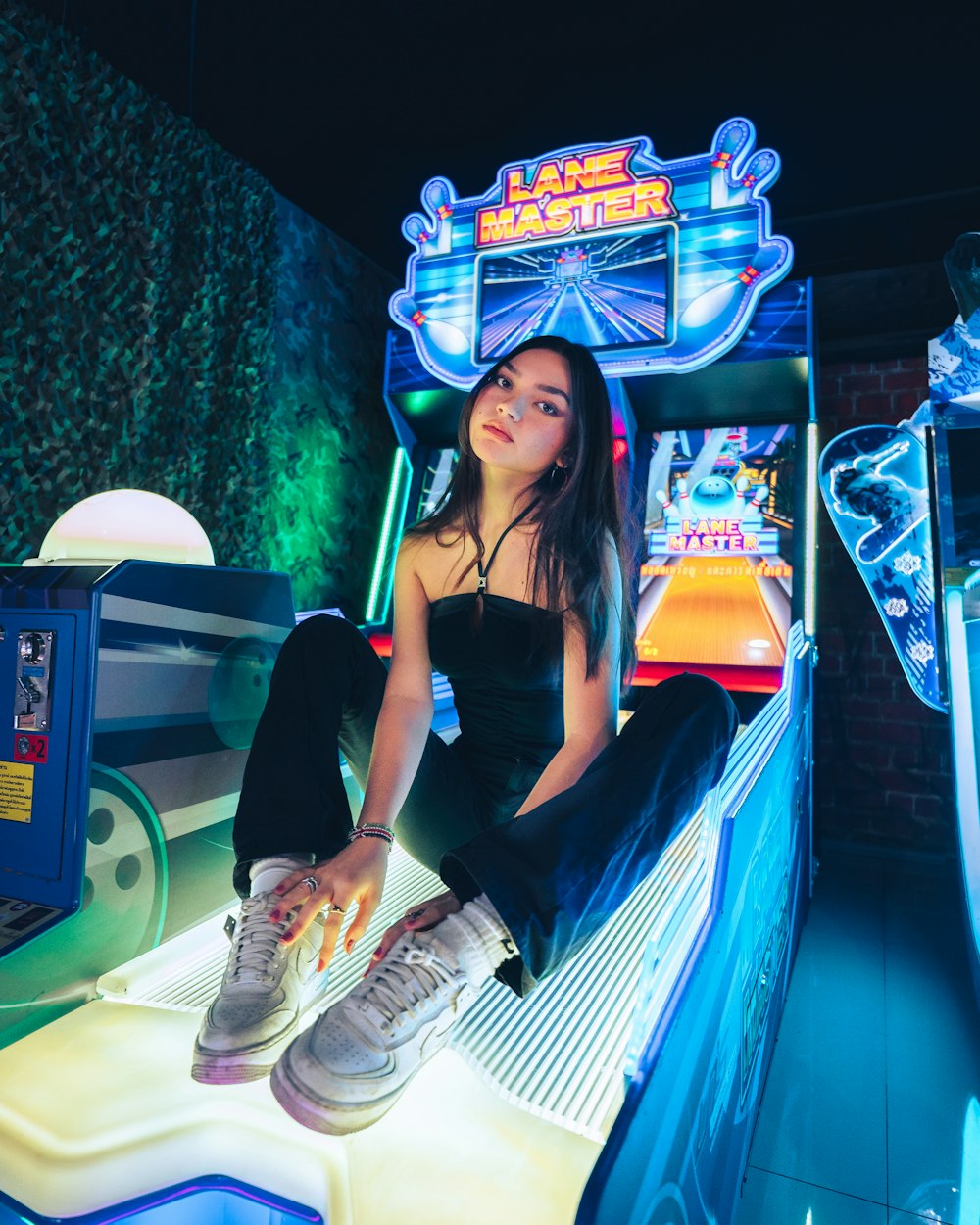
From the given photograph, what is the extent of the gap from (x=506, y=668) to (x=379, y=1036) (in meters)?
0.65

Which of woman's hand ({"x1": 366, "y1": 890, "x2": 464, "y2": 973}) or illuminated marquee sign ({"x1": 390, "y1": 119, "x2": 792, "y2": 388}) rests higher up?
illuminated marquee sign ({"x1": 390, "y1": 119, "x2": 792, "y2": 388})

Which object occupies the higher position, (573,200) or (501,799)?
(573,200)

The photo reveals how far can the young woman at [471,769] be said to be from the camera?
0.83 metres

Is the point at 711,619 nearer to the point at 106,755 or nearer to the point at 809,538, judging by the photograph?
the point at 809,538

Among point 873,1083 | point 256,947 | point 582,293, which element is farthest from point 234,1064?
point 582,293

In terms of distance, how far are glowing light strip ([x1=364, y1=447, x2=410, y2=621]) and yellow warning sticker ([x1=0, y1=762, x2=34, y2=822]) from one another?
6.69ft

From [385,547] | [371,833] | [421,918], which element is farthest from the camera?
[385,547]

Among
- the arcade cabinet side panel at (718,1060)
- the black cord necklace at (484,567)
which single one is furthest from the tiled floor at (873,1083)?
the black cord necklace at (484,567)

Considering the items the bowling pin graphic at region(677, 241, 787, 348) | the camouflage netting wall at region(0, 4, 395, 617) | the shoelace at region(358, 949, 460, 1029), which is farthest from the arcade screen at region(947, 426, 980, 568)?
the camouflage netting wall at region(0, 4, 395, 617)

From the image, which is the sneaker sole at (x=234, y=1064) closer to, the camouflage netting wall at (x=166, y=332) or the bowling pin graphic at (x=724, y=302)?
the camouflage netting wall at (x=166, y=332)

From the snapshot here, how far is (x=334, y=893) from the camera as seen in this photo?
972 mm

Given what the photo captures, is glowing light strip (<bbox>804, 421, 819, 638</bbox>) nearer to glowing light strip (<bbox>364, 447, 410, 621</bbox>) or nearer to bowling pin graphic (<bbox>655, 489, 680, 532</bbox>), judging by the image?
bowling pin graphic (<bbox>655, 489, 680, 532</bbox>)

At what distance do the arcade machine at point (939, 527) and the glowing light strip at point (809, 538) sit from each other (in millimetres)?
171

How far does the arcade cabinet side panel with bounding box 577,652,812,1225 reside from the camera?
0.62m
